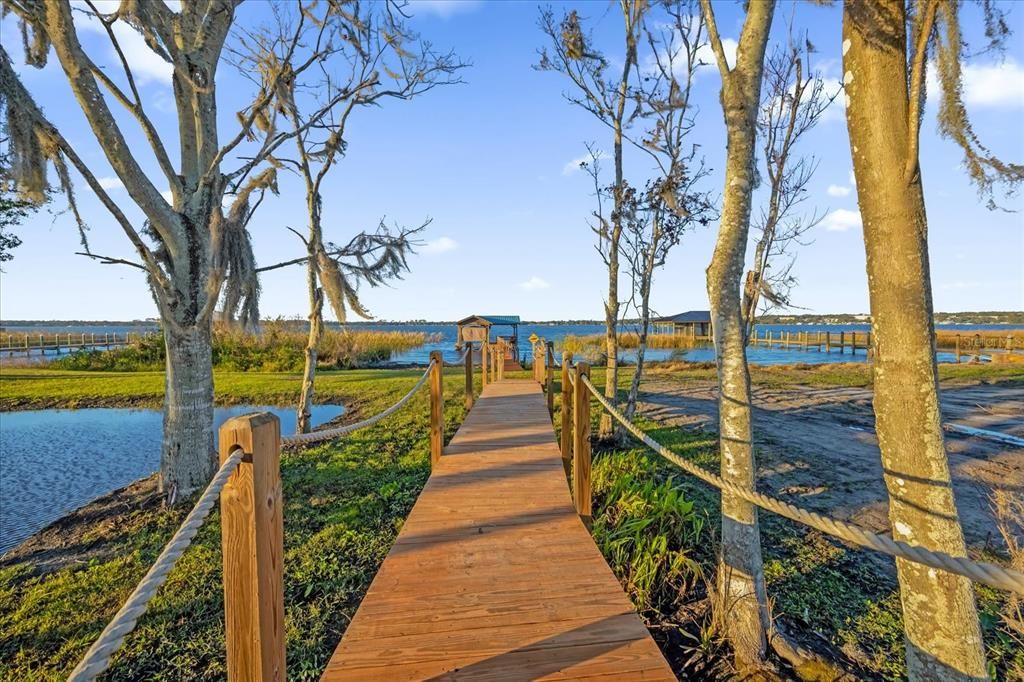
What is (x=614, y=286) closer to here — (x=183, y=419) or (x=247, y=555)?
(x=183, y=419)

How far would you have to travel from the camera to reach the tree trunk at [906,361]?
1928 mm

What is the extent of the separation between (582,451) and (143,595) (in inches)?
128

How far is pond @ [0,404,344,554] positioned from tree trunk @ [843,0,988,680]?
222 inches

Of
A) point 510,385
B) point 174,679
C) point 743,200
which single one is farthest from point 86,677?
point 510,385

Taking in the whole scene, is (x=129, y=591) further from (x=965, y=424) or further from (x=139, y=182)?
(x=965, y=424)

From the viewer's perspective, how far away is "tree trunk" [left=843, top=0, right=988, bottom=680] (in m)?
1.93

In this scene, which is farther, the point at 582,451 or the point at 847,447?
the point at 847,447

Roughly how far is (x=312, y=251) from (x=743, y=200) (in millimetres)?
6687

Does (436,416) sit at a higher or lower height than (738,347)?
lower

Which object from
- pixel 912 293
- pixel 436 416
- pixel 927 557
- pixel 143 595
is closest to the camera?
pixel 143 595

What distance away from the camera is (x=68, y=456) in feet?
24.8

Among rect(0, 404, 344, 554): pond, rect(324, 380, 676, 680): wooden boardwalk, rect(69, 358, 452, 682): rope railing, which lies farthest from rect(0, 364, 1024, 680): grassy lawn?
rect(69, 358, 452, 682): rope railing

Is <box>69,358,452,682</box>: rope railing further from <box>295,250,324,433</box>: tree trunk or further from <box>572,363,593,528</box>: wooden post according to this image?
<box>295,250,324,433</box>: tree trunk

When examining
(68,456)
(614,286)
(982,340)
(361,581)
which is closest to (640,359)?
(614,286)
